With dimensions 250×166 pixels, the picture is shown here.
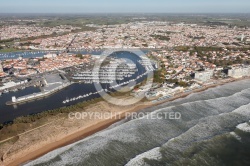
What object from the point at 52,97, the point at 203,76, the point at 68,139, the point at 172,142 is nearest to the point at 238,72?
the point at 203,76

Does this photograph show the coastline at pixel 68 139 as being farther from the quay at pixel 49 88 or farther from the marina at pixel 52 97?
the quay at pixel 49 88

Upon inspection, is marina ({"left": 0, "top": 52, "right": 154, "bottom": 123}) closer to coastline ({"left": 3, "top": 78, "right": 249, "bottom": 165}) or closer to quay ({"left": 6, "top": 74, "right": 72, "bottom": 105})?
quay ({"left": 6, "top": 74, "right": 72, "bottom": 105})

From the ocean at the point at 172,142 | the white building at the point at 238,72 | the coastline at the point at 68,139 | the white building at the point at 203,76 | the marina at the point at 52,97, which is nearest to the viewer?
the ocean at the point at 172,142

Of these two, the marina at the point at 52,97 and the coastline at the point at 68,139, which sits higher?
the marina at the point at 52,97

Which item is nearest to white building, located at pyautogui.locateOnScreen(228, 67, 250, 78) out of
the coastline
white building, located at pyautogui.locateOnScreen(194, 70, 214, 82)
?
white building, located at pyautogui.locateOnScreen(194, 70, 214, 82)

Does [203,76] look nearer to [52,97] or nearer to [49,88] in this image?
[52,97]

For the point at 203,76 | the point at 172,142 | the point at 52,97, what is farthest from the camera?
the point at 203,76

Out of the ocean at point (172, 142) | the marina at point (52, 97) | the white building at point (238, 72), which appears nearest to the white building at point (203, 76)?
the white building at point (238, 72)

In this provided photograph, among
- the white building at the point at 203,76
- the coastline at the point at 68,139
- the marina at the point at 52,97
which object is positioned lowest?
the coastline at the point at 68,139

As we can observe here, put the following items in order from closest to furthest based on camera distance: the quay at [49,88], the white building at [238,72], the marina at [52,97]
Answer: the marina at [52,97] < the quay at [49,88] < the white building at [238,72]
